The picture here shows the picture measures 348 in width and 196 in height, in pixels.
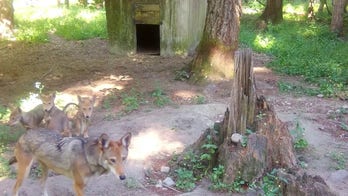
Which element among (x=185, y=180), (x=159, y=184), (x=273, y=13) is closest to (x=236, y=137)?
(x=185, y=180)

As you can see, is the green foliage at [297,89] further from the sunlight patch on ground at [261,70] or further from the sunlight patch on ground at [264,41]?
the sunlight patch on ground at [264,41]

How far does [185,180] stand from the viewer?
703 centimetres

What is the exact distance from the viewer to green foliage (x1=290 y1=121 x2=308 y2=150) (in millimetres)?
7836

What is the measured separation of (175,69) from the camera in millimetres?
12898

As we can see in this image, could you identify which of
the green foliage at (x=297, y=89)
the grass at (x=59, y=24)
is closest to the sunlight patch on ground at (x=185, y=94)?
the green foliage at (x=297, y=89)

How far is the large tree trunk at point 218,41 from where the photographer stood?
1131 cm

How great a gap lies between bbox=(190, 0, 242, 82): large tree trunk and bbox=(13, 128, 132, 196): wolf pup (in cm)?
602

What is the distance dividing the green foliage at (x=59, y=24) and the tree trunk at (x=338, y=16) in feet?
28.4

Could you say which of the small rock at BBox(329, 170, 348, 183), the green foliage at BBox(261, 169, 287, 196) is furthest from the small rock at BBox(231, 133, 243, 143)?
the small rock at BBox(329, 170, 348, 183)

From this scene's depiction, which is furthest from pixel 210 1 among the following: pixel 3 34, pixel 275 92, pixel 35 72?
pixel 3 34

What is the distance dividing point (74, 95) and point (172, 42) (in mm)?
4824

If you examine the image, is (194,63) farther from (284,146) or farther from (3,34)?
(3,34)

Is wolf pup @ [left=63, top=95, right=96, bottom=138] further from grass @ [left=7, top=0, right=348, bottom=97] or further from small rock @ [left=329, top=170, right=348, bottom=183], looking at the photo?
small rock @ [left=329, top=170, right=348, bottom=183]

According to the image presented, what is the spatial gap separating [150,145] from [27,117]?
84.7 inches
